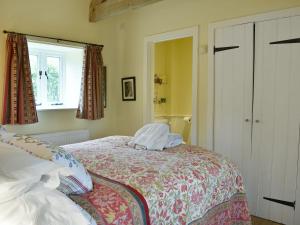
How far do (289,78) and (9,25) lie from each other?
321cm

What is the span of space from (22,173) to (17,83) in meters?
Result: 2.43

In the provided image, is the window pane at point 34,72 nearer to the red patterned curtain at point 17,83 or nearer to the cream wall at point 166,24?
the red patterned curtain at point 17,83

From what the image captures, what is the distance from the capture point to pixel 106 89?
176 inches

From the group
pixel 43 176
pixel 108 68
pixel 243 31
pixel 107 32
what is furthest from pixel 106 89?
pixel 43 176

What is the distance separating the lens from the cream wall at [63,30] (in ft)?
11.2

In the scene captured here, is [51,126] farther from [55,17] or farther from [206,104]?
[206,104]

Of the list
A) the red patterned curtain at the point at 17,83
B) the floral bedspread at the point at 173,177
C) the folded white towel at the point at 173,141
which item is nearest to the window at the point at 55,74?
the red patterned curtain at the point at 17,83

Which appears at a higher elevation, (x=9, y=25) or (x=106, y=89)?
(x=9, y=25)

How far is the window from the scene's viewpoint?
12.6 feet

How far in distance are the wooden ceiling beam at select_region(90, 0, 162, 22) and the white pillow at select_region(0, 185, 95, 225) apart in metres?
2.65

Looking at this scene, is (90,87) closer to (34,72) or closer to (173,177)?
(34,72)

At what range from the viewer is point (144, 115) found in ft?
13.9

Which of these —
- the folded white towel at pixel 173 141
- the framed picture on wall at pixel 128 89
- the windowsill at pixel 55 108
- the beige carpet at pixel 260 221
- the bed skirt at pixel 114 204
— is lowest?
the beige carpet at pixel 260 221

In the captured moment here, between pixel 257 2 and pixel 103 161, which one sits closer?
pixel 103 161
